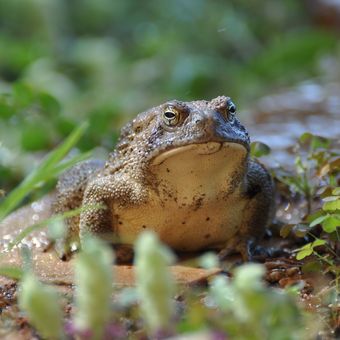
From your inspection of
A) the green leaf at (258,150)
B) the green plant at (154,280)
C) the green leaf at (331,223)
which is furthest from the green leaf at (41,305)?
the green leaf at (258,150)

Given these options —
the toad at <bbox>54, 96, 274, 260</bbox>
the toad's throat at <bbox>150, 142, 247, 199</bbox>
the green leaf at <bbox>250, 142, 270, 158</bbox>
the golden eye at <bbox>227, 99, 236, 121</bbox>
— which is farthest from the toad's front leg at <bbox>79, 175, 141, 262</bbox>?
the green leaf at <bbox>250, 142, 270, 158</bbox>

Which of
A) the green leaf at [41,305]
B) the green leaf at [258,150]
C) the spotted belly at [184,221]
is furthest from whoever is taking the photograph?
the green leaf at [258,150]

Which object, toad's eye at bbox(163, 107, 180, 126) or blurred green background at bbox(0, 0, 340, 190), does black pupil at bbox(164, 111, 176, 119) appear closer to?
toad's eye at bbox(163, 107, 180, 126)

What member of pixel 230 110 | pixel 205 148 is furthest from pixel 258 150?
pixel 205 148

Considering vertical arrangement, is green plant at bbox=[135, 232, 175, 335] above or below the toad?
below

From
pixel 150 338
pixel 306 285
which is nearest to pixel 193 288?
pixel 306 285

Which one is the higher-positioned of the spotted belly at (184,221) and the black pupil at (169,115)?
the black pupil at (169,115)

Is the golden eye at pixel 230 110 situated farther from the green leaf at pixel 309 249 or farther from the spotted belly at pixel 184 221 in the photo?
the green leaf at pixel 309 249
